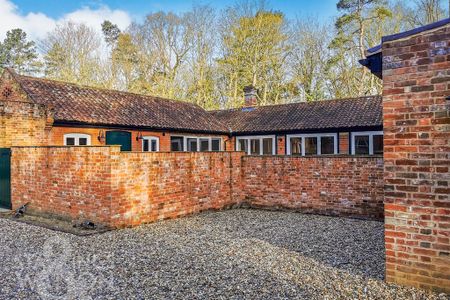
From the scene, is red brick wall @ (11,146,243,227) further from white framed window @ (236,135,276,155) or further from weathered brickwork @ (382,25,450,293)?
white framed window @ (236,135,276,155)

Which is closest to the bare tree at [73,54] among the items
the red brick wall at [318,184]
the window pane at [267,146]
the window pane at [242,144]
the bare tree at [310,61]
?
the window pane at [242,144]

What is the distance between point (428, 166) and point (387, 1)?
2308 cm

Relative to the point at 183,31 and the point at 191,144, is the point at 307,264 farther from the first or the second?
the point at 183,31

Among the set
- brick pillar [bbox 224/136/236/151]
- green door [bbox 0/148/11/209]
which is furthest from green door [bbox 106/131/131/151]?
brick pillar [bbox 224/136/236/151]

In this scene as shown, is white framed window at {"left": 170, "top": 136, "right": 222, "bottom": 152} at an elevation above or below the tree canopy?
below

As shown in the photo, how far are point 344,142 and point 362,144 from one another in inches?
28.4

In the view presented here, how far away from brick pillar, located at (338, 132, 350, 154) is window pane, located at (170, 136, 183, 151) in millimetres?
7137

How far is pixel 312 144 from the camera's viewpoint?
1525cm

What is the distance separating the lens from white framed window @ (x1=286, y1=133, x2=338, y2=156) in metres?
14.7

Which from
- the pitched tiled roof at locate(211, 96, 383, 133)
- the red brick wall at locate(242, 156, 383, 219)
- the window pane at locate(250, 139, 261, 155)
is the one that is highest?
the pitched tiled roof at locate(211, 96, 383, 133)

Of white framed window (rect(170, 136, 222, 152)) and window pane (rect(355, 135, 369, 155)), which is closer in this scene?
window pane (rect(355, 135, 369, 155))

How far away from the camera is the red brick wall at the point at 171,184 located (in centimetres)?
754

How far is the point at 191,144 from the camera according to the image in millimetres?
16109

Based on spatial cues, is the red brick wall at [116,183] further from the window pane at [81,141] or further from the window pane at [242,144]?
the window pane at [242,144]
